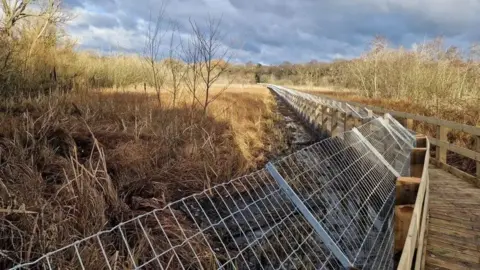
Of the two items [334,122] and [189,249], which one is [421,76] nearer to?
[334,122]

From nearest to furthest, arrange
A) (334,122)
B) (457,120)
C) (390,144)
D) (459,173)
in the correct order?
(390,144) < (459,173) < (334,122) < (457,120)

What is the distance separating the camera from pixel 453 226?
522 centimetres

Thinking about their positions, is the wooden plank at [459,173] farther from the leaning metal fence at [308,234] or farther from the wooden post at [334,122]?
the wooden post at [334,122]

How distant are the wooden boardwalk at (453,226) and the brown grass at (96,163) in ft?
11.5

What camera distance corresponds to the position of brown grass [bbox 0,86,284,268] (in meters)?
4.74

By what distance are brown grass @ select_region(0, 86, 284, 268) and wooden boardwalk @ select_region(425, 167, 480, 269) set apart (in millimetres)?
3499

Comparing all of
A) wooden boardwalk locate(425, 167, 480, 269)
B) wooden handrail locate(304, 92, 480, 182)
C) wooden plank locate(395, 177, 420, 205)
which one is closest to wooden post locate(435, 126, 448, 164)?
wooden handrail locate(304, 92, 480, 182)

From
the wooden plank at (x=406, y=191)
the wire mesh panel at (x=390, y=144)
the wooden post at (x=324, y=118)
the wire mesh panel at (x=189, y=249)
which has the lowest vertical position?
the wire mesh panel at (x=189, y=249)

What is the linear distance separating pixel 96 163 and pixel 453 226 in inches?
214

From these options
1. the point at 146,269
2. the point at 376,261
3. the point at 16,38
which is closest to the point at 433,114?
the point at 376,261

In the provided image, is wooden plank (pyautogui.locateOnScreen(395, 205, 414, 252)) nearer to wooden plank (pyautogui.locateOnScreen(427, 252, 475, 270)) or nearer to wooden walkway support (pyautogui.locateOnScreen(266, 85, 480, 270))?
wooden walkway support (pyautogui.locateOnScreen(266, 85, 480, 270))

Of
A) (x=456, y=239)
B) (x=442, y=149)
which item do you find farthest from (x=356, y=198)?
(x=442, y=149)

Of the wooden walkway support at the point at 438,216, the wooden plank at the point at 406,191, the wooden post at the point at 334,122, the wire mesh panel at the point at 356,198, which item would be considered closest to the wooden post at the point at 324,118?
the wooden post at the point at 334,122

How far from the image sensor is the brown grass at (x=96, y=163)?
4.74 metres
